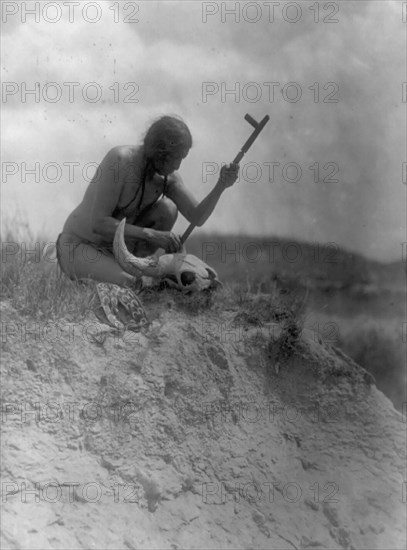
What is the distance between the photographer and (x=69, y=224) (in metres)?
8.17

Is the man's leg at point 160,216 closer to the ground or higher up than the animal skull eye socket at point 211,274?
higher up

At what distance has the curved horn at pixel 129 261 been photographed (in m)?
7.56

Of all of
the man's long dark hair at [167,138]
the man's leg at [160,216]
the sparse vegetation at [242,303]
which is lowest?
the sparse vegetation at [242,303]

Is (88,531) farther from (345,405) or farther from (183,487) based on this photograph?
(345,405)

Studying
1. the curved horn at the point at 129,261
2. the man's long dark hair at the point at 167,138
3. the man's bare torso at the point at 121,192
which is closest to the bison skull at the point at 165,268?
the curved horn at the point at 129,261

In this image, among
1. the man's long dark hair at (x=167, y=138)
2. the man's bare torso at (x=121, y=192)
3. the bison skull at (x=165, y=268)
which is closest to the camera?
the bison skull at (x=165, y=268)

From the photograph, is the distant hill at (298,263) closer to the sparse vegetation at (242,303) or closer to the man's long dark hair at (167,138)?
the sparse vegetation at (242,303)

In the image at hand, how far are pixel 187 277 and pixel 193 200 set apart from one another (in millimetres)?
901

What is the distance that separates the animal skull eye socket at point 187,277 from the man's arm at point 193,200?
0.68 metres

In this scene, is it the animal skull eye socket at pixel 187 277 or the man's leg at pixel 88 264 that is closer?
the animal skull eye socket at pixel 187 277

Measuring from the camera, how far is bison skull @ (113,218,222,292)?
24.8 feet

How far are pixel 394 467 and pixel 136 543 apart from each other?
2.38m

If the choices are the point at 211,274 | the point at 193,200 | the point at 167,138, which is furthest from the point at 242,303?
the point at 167,138

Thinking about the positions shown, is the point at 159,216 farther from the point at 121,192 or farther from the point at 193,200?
the point at 121,192
